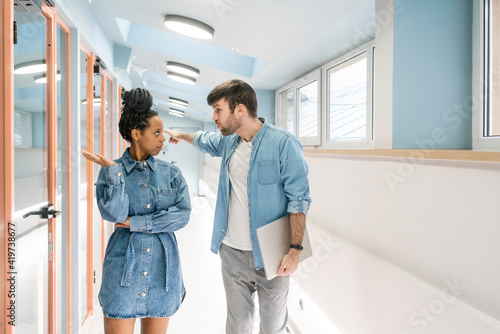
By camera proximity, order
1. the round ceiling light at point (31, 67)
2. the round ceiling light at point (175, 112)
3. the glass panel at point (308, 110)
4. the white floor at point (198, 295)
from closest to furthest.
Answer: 1. the round ceiling light at point (31, 67)
2. the white floor at point (198, 295)
3. the glass panel at point (308, 110)
4. the round ceiling light at point (175, 112)

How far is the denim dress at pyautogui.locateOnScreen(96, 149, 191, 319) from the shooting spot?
1260 mm

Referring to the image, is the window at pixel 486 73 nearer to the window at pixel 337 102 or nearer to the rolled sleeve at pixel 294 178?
the rolled sleeve at pixel 294 178

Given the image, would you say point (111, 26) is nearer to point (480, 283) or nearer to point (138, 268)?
point (138, 268)

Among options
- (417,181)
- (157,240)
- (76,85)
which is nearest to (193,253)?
(76,85)

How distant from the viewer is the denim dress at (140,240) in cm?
126

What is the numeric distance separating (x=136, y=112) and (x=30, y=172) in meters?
0.77

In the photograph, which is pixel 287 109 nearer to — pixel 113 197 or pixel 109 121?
pixel 109 121

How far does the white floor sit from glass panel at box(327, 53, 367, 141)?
1988mm

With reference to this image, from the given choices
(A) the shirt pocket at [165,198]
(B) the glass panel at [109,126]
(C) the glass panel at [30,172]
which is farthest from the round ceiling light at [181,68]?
(A) the shirt pocket at [165,198]

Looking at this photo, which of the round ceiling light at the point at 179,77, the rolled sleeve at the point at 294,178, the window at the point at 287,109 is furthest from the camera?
the round ceiling light at the point at 179,77

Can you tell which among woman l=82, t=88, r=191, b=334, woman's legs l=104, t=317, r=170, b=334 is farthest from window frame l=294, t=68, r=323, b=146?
woman's legs l=104, t=317, r=170, b=334

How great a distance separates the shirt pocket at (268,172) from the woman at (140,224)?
16.4 inches

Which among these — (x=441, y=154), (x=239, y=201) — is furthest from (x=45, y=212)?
(x=441, y=154)

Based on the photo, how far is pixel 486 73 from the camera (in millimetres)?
1552
